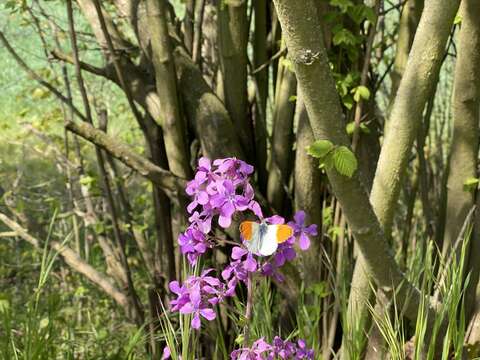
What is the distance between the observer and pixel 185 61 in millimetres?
2504

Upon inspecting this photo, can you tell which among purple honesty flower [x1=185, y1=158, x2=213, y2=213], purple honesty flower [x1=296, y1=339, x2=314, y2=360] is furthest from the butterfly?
purple honesty flower [x1=296, y1=339, x2=314, y2=360]

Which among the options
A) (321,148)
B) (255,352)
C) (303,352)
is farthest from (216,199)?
(303,352)

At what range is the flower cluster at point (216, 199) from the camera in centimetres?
149

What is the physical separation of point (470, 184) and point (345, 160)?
87 cm

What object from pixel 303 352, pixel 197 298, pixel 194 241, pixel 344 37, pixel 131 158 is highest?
pixel 344 37

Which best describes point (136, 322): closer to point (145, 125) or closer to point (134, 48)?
point (145, 125)

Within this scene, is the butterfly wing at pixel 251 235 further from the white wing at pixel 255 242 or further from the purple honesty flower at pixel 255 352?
the purple honesty flower at pixel 255 352

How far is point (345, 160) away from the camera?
1514mm

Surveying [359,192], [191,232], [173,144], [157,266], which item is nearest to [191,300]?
[191,232]

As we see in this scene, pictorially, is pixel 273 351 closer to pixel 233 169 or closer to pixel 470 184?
pixel 233 169

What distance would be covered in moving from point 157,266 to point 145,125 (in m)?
0.60

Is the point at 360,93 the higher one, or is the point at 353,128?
the point at 360,93

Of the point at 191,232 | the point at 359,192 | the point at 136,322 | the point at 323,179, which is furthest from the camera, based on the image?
the point at 136,322

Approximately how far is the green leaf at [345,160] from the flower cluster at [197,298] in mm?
341
